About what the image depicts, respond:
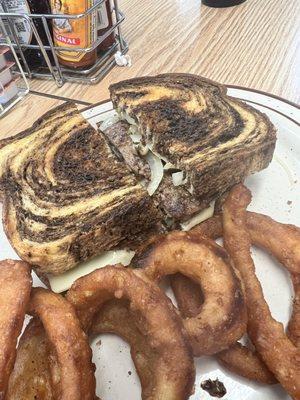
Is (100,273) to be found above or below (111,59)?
above

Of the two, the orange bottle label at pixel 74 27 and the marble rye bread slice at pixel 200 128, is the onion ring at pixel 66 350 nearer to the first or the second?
the marble rye bread slice at pixel 200 128

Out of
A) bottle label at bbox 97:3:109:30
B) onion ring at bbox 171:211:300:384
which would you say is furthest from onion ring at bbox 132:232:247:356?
bottle label at bbox 97:3:109:30

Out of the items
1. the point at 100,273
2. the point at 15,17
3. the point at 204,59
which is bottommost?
the point at 204,59

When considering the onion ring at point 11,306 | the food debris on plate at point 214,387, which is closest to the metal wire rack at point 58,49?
the onion ring at point 11,306

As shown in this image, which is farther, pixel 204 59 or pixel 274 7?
pixel 274 7

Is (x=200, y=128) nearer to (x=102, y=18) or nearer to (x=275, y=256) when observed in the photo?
(x=275, y=256)

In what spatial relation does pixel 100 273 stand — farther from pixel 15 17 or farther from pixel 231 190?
pixel 15 17

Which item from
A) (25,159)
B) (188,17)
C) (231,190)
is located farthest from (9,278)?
(188,17)
